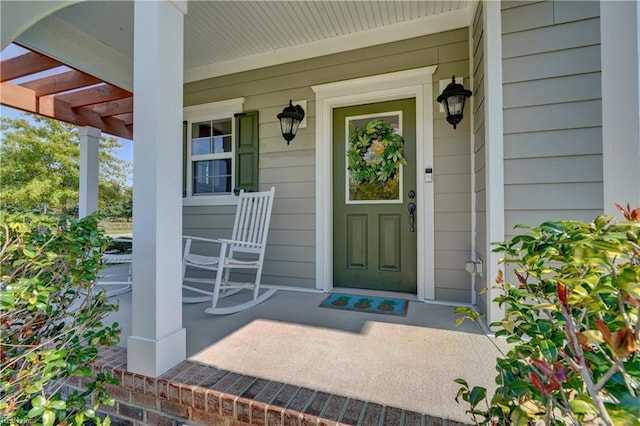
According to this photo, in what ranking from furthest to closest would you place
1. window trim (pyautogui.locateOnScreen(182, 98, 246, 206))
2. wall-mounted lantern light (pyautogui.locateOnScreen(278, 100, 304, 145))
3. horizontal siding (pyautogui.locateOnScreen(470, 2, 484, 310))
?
window trim (pyautogui.locateOnScreen(182, 98, 246, 206)), wall-mounted lantern light (pyautogui.locateOnScreen(278, 100, 304, 145)), horizontal siding (pyautogui.locateOnScreen(470, 2, 484, 310))

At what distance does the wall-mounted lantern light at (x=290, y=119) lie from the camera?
9.39ft

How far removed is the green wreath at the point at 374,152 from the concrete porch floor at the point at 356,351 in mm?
1292

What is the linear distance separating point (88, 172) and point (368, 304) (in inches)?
161

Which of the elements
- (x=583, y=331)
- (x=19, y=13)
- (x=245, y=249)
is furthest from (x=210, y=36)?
(x=583, y=331)

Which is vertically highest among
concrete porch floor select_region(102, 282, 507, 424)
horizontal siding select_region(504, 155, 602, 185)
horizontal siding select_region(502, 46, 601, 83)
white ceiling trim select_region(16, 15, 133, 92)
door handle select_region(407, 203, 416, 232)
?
white ceiling trim select_region(16, 15, 133, 92)

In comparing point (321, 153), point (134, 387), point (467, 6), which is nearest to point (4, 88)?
point (321, 153)

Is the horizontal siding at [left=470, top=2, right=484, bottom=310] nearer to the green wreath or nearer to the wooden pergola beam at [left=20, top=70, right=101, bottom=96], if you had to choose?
the green wreath

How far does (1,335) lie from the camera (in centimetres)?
98

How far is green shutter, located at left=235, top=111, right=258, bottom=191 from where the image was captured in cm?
319

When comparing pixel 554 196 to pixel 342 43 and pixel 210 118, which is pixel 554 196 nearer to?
pixel 342 43

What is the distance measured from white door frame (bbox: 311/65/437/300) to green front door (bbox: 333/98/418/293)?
84 millimetres

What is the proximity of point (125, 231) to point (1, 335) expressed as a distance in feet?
14.0

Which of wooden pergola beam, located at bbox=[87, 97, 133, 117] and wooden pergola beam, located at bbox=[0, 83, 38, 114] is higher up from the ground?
wooden pergola beam, located at bbox=[87, 97, 133, 117]

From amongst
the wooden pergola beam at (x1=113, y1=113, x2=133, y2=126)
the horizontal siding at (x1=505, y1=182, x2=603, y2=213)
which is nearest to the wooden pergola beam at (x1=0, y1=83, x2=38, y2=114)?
the wooden pergola beam at (x1=113, y1=113, x2=133, y2=126)
